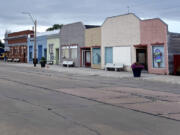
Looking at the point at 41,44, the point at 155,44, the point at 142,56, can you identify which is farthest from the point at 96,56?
the point at 41,44

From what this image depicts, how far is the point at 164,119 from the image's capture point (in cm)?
760

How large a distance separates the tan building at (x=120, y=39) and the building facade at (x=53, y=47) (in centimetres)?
1170

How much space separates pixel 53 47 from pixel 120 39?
53.4 feet

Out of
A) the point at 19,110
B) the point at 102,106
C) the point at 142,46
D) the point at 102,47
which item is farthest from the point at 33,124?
the point at 102,47

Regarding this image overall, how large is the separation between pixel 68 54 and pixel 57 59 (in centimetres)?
415

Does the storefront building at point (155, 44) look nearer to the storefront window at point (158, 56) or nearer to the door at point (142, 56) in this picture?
the storefront window at point (158, 56)

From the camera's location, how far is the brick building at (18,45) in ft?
177

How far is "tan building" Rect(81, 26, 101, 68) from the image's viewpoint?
3341 cm

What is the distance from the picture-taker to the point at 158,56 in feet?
84.2

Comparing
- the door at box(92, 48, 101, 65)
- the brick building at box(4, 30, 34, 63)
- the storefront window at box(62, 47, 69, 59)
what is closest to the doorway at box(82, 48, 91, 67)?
the door at box(92, 48, 101, 65)

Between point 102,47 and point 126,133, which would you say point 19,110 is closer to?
point 126,133

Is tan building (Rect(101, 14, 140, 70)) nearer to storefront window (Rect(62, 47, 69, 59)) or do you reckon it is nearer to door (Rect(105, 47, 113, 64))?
door (Rect(105, 47, 113, 64))

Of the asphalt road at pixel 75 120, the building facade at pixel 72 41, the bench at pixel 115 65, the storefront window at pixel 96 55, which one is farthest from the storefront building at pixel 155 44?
the asphalt road at pixel 75 120

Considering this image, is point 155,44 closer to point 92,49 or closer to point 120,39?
point 120,39
